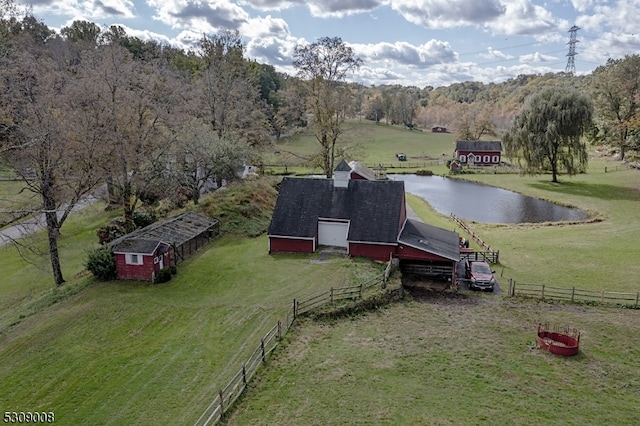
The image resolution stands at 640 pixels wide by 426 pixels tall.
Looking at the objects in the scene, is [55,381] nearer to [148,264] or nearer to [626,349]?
[148,264]

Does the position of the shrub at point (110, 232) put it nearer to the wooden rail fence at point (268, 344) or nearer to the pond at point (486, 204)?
the wooden rail fence at point (268, 344)

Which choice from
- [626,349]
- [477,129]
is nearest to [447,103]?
[477,129]

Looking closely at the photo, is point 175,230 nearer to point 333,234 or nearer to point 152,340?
point 333,234

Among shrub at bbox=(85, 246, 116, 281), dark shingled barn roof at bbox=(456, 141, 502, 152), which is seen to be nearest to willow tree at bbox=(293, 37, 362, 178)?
shrub at bbox=(85, 246, 116, 281)

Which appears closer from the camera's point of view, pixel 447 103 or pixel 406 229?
pixel 406 229

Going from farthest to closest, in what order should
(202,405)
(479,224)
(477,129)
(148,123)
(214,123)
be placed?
(477,129), (214,123), (479,224), (148,123), (202,405)

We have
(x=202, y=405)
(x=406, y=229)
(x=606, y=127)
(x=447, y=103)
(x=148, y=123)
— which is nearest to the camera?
(x=202, y=405)

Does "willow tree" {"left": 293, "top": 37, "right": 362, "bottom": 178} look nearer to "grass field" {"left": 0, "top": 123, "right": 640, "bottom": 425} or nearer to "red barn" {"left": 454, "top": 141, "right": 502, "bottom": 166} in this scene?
"grass field" {"left": 0, "top": 123, "right": 640, "bottom": 425}

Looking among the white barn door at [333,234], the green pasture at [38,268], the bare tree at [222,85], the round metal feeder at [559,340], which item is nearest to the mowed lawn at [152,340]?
the green pasture at [38,268]
